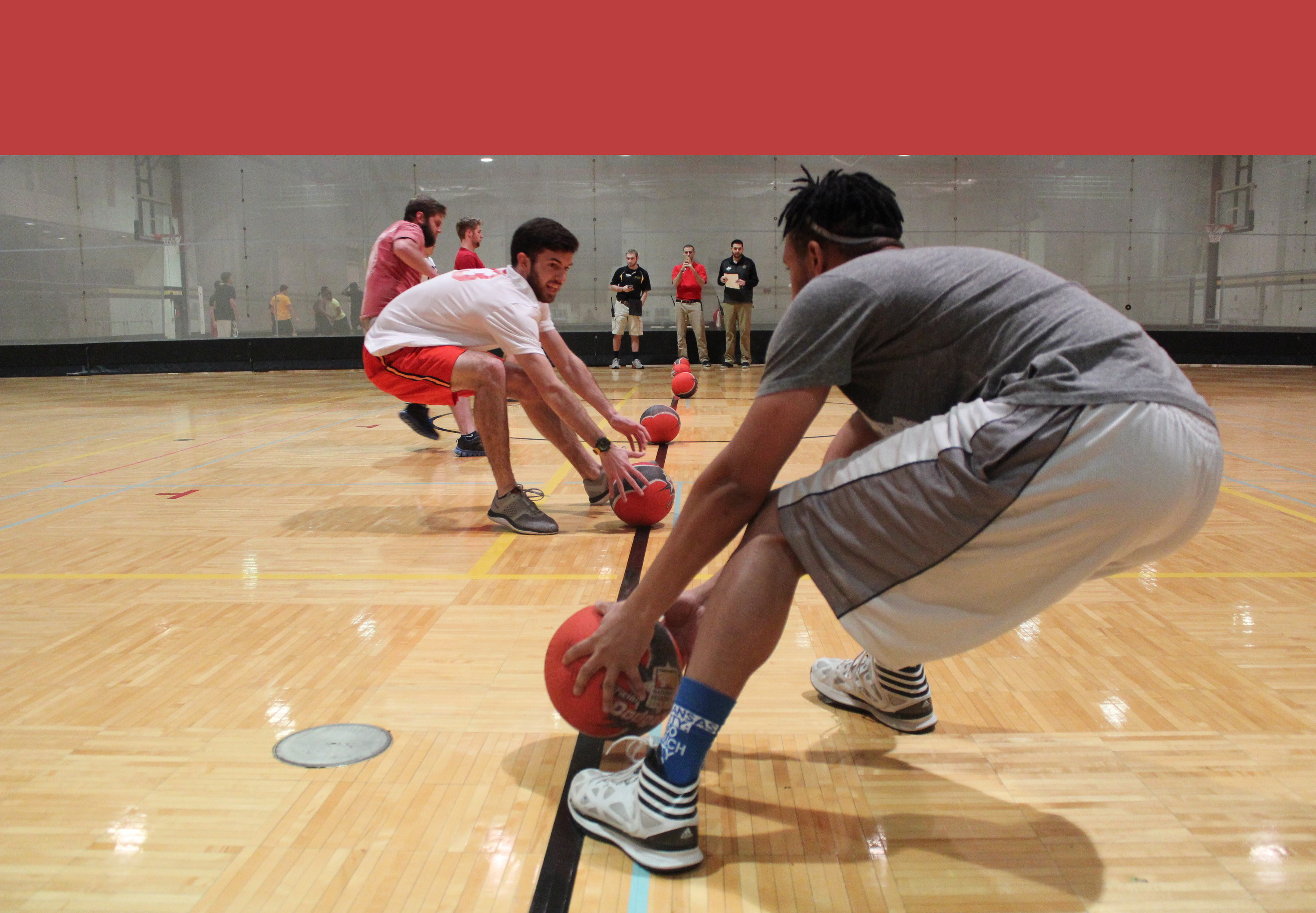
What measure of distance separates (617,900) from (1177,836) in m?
1.09

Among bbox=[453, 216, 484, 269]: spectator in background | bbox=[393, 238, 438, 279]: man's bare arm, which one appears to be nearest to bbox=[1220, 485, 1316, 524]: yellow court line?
bbox=[393, 238, 438, 279]: man's bare arm

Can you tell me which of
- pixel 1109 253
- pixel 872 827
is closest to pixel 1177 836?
pixel 872 827

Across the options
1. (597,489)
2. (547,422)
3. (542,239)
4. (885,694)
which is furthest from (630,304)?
A: (885,694)

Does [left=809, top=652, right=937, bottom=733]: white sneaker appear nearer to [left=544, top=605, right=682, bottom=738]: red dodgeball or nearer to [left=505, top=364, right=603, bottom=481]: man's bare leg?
[left=544, top=605, right=682, bottom=738]: red dodgeball

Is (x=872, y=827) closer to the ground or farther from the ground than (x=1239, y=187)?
closer to the ground

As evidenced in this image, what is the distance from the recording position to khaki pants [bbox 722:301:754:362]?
16.5 meters

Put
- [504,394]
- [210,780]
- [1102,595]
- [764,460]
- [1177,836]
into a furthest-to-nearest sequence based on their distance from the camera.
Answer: [504,394] < [1102,595] < [210,780] < [1177,836] < [764,460]

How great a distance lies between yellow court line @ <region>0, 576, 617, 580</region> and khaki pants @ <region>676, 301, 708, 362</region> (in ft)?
43.5

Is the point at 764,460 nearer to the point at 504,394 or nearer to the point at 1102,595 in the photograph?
the point at 1102,595

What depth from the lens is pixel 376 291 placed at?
23.2ft

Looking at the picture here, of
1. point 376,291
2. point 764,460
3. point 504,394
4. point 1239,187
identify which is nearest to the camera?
point 764,460

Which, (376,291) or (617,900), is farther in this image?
(376,291)

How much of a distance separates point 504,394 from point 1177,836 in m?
3.46

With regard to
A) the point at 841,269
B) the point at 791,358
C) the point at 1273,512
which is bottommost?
the point at 1273,512
